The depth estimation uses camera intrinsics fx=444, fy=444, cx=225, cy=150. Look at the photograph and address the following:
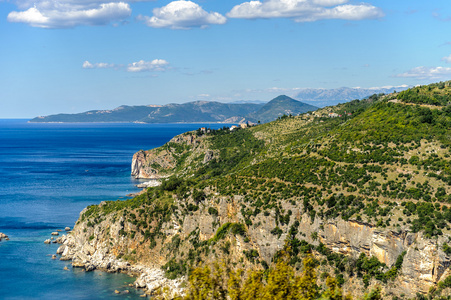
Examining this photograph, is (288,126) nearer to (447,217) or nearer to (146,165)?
(146,165)

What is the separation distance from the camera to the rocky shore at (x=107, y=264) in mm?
64625

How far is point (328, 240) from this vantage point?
175 ft

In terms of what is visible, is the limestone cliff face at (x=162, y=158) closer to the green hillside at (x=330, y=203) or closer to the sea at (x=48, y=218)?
the sea at (x=48, y=218)

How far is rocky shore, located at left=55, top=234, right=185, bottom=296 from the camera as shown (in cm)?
6462

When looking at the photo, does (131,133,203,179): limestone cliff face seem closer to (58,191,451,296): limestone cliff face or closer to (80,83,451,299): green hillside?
(80,83,451,299): green hillside

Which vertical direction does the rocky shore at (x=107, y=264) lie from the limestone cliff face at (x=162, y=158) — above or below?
below

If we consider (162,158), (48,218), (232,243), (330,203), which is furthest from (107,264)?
(162,158)

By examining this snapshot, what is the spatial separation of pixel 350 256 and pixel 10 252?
60091 mm

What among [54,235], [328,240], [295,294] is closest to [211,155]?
[54,235]

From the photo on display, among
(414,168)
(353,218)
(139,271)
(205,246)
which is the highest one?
(414,168)

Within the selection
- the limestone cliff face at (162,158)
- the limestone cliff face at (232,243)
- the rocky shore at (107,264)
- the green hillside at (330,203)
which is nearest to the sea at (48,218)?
the rocky shore at (107,264)

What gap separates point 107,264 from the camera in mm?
72750

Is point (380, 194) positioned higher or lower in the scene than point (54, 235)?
higher

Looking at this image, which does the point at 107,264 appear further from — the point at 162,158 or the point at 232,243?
the point at 162,158
